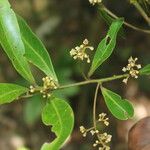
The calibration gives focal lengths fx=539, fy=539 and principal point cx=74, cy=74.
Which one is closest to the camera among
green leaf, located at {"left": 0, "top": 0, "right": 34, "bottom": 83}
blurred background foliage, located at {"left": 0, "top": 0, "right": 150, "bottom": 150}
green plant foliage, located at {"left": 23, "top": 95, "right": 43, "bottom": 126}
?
green leaf, located at {"left": 0, "top": 0, "right": 34, "bottom": 83}

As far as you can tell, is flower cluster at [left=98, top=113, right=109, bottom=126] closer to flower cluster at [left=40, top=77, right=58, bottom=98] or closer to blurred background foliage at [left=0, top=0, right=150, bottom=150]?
flower cluster at [left=40, top=77, right=58, bottom=98]

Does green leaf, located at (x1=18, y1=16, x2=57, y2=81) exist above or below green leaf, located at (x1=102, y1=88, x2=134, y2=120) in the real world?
above

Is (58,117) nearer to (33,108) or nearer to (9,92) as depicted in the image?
(9,92)

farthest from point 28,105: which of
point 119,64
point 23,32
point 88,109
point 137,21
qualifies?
point 23,32

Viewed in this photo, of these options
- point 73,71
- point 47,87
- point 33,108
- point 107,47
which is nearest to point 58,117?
point 47,87

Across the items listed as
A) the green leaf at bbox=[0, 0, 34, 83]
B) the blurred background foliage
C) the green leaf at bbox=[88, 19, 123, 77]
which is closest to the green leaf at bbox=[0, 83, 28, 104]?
the green leaf at bbox=[0, 0, 34, 83]

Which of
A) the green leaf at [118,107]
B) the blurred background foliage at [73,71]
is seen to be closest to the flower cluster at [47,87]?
the green leaf at [118,107]

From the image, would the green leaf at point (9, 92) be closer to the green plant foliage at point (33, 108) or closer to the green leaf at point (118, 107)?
the green leaf at point (118, 107)

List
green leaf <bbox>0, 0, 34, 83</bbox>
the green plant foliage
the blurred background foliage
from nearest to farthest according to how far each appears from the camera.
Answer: green leaf <bbox>0, 0, 34, 83</bbox> → the green plant foliage → the blurred background foliage
